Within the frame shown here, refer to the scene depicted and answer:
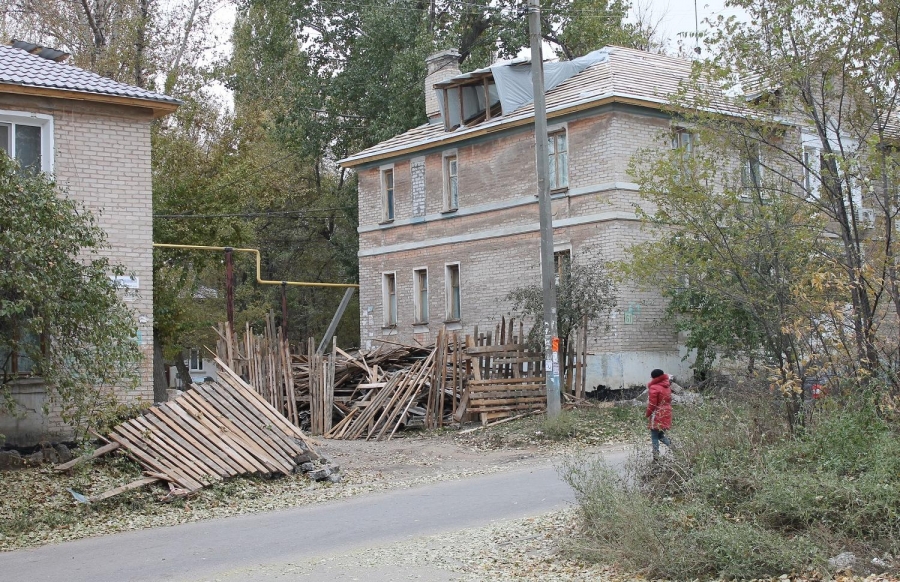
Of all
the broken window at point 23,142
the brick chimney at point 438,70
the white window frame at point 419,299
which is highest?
the brick chimney at point 438,70

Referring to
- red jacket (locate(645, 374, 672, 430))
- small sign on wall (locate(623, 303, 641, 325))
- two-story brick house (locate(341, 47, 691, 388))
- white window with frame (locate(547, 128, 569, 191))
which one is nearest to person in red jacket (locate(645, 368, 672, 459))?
red jacket (locate(645, 374, 672, 430))

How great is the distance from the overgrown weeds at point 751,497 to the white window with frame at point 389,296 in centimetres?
2231

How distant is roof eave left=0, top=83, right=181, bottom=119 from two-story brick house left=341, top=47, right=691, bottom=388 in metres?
10.3

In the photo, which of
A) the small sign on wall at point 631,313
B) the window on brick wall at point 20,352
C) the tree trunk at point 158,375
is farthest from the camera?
the tree trunk at point 158,375

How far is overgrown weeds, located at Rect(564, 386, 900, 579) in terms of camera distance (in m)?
8.13

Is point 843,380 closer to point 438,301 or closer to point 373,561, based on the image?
point 373,561

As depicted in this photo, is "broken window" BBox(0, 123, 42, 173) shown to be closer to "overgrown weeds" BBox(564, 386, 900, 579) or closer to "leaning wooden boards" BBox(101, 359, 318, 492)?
"leaning wooden boards" BBox(101, 359, 318, 492)

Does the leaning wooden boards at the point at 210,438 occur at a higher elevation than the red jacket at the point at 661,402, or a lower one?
lower

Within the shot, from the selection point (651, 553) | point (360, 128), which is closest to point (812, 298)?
point (651, 553)

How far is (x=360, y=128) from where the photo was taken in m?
41.2

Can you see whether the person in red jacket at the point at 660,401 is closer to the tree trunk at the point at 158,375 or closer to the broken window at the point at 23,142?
the broken window at the point at 23,142

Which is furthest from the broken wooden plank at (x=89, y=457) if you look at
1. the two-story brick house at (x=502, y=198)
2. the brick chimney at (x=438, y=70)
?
the brick chimney at (x=438, y=70)

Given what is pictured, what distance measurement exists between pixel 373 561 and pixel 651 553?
9.01 ft

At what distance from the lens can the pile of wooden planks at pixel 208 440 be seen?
1518cm
